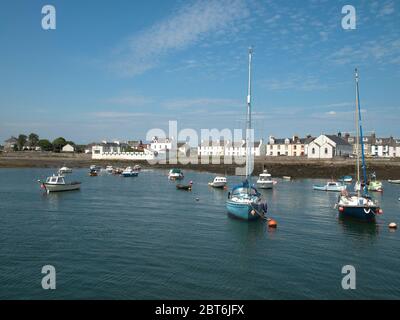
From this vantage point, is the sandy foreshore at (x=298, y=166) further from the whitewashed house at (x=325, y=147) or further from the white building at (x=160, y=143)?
the white building at (x=160, y=143)

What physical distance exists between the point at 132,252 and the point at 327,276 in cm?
1142

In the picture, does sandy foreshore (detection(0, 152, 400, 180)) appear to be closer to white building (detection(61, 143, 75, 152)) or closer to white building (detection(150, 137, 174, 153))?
white building (detection(150, 137, 174, 153))

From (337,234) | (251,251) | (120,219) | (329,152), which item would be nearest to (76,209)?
(120,219)

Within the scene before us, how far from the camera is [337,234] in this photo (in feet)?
105

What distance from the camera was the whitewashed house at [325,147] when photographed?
127312 mm

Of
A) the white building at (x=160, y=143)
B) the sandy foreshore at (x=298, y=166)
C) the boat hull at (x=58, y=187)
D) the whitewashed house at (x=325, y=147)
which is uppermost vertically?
the white building at (x=160, y=143)

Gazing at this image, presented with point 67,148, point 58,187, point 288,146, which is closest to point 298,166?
point 288,146

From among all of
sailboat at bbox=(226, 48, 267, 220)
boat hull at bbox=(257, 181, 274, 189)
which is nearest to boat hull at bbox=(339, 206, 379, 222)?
sailboat at bbox=(226, 48, 267, 220)

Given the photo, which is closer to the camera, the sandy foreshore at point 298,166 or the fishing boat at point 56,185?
the fishing boat at point 56,185

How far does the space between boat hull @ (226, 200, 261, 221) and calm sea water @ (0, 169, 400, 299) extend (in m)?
0.73

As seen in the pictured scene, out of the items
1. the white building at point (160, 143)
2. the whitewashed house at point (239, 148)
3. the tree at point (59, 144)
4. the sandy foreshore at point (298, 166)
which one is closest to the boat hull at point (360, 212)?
the sandy foreshore at point (298, 166)

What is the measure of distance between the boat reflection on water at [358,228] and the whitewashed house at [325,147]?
302 ft

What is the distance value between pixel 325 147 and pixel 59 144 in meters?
116
